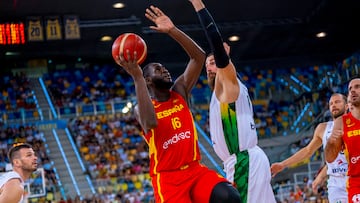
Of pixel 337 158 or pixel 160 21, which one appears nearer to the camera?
pixel 160 21

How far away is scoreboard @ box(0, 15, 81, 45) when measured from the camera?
791 inches

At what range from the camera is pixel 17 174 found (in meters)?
6.21

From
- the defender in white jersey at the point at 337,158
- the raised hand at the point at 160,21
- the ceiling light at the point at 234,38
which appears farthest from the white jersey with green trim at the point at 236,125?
the ceiling light at the point at 234,38

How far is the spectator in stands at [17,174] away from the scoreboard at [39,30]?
1367 centimetres

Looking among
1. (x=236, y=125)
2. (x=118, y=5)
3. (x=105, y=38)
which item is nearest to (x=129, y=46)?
(x=236, y=125)

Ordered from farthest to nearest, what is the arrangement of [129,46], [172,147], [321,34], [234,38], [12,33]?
[321,34] < [234,38] < [12,33] < [172,147] < [129,46]

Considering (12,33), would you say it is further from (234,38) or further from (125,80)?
(234,38)

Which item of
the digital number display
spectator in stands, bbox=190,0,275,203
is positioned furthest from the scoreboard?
spectator in stands, bbox=190,0,275,203

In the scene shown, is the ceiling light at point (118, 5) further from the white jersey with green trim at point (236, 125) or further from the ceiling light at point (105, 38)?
the white jersey with green trim at point (236, 125)

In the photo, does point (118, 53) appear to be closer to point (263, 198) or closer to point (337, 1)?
point (263, 198)

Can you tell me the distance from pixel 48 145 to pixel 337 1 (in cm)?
1133

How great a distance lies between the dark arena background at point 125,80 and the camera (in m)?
19.2

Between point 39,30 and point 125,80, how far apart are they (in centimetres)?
696

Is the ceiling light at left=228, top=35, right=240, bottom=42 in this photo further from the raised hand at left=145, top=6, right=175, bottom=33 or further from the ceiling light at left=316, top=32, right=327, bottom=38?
the raised hand at left=145, top=6, right=175, bottom=33
